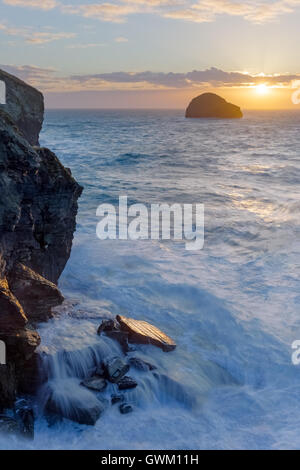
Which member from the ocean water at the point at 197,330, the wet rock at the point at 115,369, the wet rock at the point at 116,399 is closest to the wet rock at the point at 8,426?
the ocean water at the point at 197,330

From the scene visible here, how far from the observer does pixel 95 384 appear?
7082 millimetres

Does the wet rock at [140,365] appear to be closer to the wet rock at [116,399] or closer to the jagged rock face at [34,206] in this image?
the wet rock at [116,399]

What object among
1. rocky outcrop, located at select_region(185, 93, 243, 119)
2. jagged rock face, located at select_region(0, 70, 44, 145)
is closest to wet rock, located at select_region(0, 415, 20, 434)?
jagged rock face, located at select_region(0, 70, 44, 145)

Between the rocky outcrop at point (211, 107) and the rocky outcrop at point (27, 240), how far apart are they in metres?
140

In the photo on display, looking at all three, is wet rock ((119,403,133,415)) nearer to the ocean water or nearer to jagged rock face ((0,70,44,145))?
the ocean water

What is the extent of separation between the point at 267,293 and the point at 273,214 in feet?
28.2

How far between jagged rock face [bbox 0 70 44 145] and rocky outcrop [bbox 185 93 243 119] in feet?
437

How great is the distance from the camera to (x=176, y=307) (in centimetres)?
1045

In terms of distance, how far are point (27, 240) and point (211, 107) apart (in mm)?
141704

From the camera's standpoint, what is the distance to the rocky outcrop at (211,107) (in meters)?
141

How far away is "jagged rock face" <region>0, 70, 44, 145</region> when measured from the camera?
14397 mm

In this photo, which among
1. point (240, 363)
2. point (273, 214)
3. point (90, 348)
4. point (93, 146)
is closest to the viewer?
point (90, 348)
